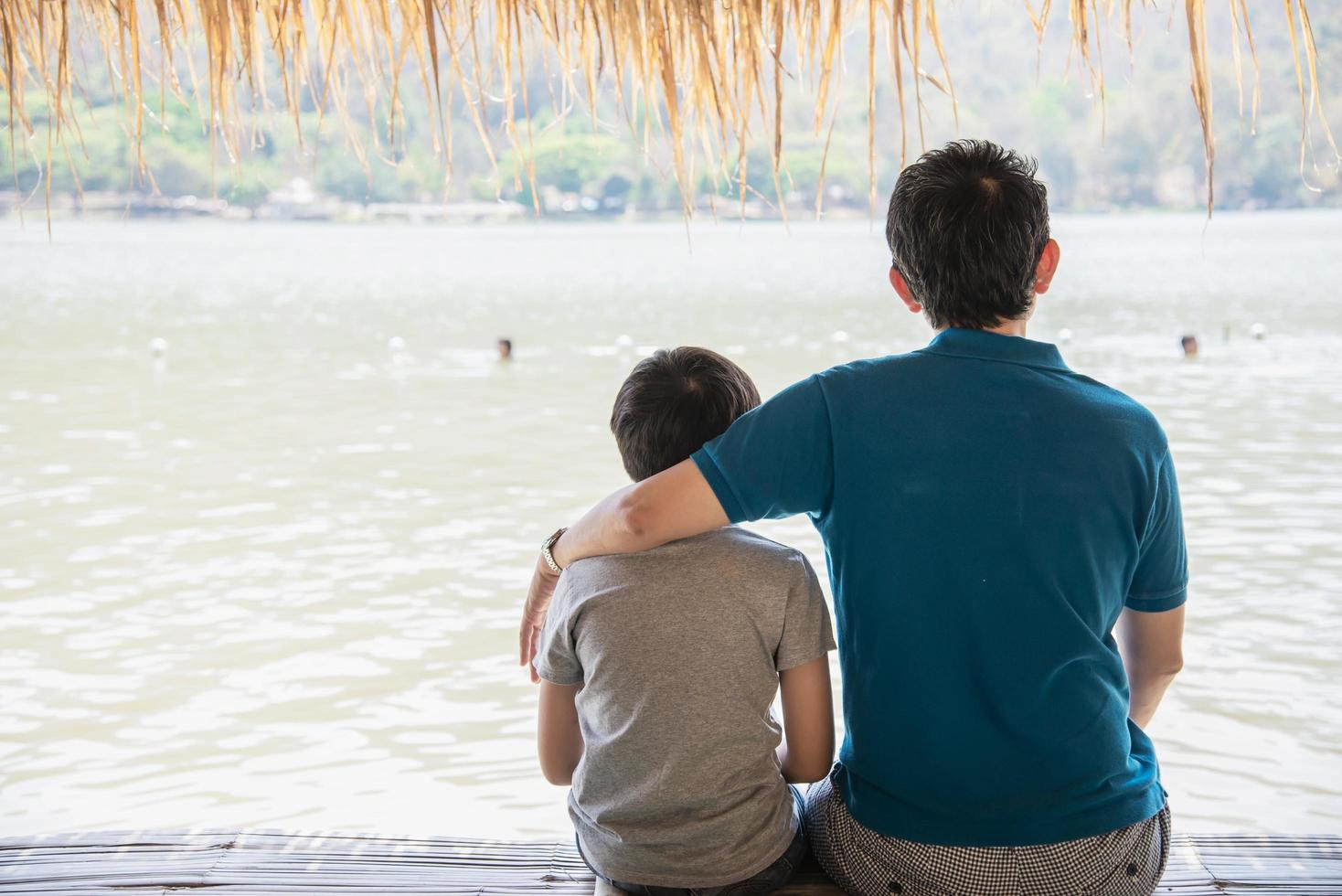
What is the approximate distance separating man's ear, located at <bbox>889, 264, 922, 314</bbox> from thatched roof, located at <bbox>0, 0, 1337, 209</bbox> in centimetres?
70

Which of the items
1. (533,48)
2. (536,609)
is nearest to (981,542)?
(536,609)

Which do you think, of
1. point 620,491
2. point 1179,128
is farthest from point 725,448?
point 1179,128

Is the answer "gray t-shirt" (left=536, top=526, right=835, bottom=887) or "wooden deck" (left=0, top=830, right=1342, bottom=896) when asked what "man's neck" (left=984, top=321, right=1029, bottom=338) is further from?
"wooden deck" (left=0, top=830, right=1342, bottom=896)

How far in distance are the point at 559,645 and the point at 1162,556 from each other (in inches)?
27.7

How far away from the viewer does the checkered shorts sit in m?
1.41

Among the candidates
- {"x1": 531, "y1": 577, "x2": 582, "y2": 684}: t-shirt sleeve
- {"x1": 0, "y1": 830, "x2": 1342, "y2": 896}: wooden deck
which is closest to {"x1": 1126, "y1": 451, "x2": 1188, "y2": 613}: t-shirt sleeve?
{"x1": 0, "y1": 830, "x2": 1342, "y2": 896}: wooden deck

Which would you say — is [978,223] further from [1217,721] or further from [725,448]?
[1217,721]

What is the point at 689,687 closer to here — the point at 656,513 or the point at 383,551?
the point at 656,513

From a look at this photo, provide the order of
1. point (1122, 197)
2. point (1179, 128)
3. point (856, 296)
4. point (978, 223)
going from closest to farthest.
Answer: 1. point (978, 223)
2. point (856, 296)
3. point (1179, 128)
4. point (1122, 197)

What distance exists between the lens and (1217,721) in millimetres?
4613

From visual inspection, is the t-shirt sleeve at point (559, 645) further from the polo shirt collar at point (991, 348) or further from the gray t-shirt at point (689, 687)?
the polo shirt collar at point (991, 348)

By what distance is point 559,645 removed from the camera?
1.54 m

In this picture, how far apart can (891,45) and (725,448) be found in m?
1.05

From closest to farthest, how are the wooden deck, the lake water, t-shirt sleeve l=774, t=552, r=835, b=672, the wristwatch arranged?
t-shirt sleeve l=774, t=552, r=835, b=672
the wristwatch
the wooden deck
the lake water
